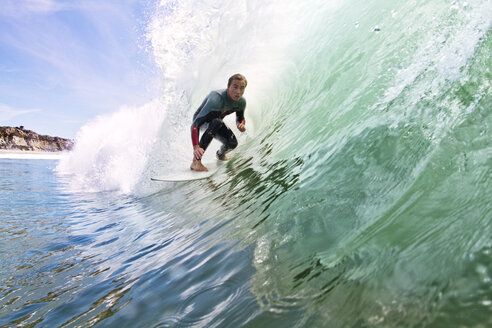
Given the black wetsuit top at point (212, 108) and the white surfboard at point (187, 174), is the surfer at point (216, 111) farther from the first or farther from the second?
the white surfboard at point (187, 174)

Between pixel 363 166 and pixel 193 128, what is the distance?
3119mm

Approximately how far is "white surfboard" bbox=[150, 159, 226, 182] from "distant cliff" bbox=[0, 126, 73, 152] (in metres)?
59.0

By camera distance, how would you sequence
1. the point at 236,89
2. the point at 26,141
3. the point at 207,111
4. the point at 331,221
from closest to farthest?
the point at 331,221 < the point at 236,89 < the point at 207,111 < the point at 26,141

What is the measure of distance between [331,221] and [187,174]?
147 inches

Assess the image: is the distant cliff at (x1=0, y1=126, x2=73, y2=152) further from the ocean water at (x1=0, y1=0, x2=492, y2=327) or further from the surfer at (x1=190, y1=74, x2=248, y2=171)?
the ocean water at (x1=0, y1=0, x2=492, y2=327)

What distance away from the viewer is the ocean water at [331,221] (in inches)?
49.4

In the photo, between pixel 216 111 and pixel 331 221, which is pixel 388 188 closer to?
pixel 331 221

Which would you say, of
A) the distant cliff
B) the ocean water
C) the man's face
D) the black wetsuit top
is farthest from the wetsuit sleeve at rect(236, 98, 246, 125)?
the distant cliff

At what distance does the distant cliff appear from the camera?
55.4m

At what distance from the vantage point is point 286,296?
139 centimetres

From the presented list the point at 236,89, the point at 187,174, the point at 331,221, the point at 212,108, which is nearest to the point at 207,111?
the point at 212,108

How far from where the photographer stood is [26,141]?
2360 inches

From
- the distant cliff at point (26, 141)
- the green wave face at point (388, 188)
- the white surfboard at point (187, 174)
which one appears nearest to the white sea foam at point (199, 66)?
the white surfboard at point (187, 174)

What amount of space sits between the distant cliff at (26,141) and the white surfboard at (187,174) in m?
59.0
